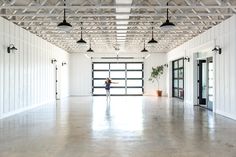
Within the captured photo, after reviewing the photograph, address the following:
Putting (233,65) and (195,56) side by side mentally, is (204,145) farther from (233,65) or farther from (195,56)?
(195,56)

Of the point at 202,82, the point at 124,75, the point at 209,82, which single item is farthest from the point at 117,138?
the point at 124,75

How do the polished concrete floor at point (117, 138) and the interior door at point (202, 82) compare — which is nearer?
the polished concrete floor at point (117, 138)

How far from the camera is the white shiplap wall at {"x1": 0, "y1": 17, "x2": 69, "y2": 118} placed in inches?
416

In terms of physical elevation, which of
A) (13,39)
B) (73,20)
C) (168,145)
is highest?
(73,20)

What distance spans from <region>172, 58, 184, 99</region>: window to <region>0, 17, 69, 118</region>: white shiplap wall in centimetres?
811

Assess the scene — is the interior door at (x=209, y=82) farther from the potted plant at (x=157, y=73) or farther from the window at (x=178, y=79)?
the potted plant at (x=157, y=73)

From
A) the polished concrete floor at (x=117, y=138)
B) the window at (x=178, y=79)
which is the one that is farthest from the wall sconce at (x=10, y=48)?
the window at (x=178, y=79)

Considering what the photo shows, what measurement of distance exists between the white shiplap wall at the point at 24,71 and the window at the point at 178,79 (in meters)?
8.11

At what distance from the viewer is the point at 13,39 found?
1145 cm

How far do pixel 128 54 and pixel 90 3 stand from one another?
49.1 ft

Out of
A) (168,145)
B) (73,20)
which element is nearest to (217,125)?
(168,145)

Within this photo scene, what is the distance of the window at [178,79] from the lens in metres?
19.6

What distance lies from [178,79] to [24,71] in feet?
37.0

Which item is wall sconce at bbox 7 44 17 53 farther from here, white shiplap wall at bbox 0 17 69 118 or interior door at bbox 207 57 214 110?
interior door at bbox 207 57 214 110
